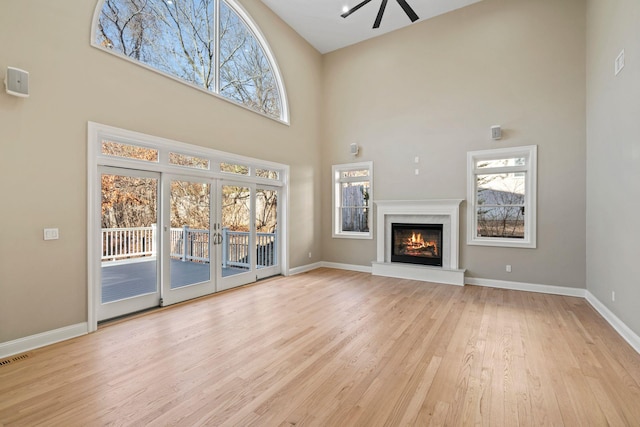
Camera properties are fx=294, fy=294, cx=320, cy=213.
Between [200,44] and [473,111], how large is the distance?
4803 millimetres

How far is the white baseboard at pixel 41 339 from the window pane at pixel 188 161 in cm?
224

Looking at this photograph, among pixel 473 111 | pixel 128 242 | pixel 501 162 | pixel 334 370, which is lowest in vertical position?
pixel 334 370

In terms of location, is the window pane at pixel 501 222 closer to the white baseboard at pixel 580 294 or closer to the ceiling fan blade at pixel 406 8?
the white baseboard at pixel 580 294

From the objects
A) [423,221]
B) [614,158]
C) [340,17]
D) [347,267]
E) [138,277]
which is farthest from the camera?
[347,267]

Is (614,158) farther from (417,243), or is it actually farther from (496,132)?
(417,243)

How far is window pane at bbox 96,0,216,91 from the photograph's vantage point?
Result: 3.52 meters

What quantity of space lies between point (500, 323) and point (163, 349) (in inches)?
147

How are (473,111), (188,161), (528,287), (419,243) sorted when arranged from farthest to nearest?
(419,243) → (473,111) → (528,287) → (188,161)

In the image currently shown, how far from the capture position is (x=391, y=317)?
12.1 ft

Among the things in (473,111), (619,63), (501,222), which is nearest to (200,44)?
(473,111)

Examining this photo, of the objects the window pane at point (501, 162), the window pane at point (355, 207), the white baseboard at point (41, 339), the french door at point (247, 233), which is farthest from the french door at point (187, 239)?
the window pane at point (501, 162)

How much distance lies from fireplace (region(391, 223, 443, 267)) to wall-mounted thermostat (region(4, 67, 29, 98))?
571cm

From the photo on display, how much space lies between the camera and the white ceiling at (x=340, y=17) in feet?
17.8

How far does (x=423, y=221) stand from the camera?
5.88 metres
